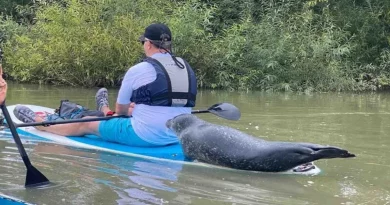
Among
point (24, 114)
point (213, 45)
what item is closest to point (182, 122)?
point (24, 114)

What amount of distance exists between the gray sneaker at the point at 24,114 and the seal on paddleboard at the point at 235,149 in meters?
1.72

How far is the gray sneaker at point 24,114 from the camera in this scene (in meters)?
6.44

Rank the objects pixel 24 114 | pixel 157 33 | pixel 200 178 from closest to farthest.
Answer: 1. pixel 200 178
2. pixel 157 33
3. pixel 24 114

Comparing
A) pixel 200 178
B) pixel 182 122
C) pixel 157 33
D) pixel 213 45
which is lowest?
pixel 200 178

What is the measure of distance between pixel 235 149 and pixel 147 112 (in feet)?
2.71

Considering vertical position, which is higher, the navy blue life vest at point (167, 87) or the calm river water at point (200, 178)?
the navy blue life vest at point (167, 87)

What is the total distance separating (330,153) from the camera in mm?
4805

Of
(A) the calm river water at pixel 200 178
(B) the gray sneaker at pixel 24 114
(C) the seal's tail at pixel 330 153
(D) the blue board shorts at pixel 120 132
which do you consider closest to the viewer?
(A) the calm river water at pixel 200 178

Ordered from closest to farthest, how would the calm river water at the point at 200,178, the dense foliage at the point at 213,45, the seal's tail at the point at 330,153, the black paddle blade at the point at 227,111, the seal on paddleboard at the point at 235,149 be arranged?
the calm river water at the point at 200,178
the seal's tail at the point at 330,153
the seal on paddleboard at the point at 235,149
the black paddle blade at the point at 227,111
the dense foliage at the point at 213,45

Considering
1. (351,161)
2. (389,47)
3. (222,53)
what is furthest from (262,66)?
(351,161)

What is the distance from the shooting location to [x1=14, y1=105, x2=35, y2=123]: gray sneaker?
644cm

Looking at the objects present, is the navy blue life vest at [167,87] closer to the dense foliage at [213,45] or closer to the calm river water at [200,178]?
the calm river water at [200,178]

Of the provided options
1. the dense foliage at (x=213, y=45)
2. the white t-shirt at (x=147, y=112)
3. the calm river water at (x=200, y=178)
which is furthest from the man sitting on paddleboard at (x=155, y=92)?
the dense foliage at (x=213, y=45)

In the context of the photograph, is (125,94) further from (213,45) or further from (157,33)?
(213,45)
